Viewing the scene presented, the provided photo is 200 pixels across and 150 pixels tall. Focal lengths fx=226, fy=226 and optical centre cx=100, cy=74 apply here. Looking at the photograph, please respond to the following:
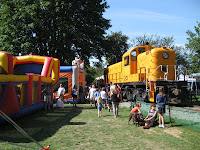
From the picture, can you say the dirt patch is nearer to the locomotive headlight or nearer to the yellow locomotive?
the yellow locomotive

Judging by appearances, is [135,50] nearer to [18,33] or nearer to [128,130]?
[128,130]

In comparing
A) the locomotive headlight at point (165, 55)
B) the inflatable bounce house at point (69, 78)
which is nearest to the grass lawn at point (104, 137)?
the locomotive headlight at point (165, 55)

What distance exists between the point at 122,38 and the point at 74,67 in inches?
758

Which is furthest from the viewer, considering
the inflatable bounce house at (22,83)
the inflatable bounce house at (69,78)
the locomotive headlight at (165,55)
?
the inflatable bounce house at (69,78)

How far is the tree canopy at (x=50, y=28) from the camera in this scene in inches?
990

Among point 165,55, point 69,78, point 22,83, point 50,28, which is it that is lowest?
point 22,83

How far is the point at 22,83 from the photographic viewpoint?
10.9 meters

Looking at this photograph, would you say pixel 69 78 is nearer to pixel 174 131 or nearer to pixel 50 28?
pixel 50 28

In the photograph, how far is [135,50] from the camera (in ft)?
57.8

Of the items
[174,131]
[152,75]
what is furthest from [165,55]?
[174,131]

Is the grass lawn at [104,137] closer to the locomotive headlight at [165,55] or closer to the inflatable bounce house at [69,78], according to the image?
the locomotive headlight at [165,55]

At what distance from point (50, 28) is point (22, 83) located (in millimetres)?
16433

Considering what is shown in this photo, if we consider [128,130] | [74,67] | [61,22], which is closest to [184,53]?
[61,22]

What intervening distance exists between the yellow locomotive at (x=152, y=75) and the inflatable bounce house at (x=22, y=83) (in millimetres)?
5646
